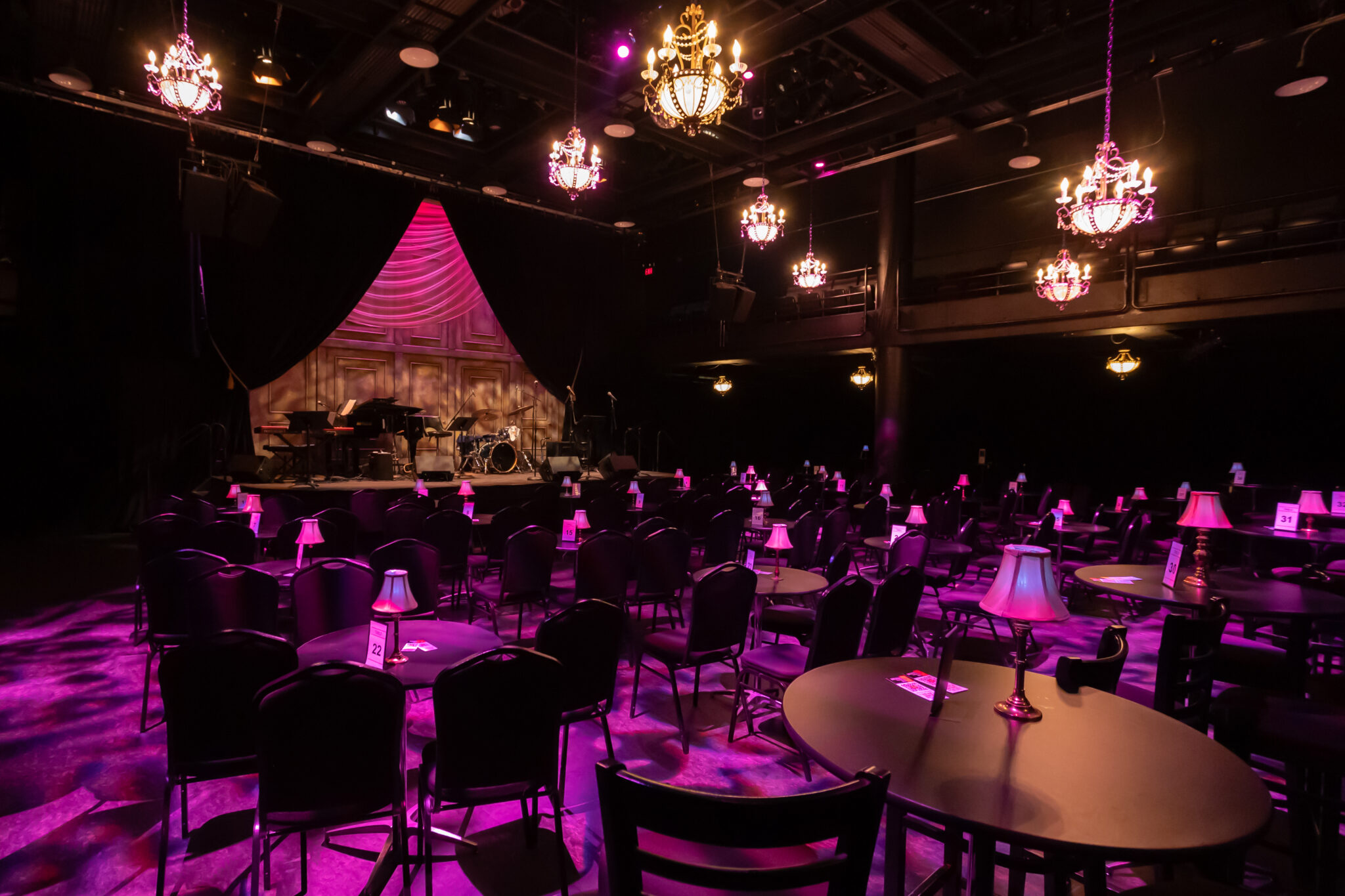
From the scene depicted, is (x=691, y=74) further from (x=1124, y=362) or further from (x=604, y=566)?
(x=1124, y=362)

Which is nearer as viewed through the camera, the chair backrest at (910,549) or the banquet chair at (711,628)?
the banquet chair at (711,628)

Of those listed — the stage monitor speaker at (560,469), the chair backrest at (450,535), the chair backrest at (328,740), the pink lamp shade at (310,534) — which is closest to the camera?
the chair backrest at (328,740)

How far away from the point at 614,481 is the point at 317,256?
5.73 meters

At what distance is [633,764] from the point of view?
3457mm

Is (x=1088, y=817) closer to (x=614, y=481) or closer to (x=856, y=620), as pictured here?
(x=856, y=620)

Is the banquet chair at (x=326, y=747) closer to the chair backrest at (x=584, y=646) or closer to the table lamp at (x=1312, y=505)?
the chair backrest at (x=584, y=646)

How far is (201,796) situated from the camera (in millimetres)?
3053

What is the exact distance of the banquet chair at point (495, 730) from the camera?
2309 millimetres

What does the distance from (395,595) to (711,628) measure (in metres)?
1.80

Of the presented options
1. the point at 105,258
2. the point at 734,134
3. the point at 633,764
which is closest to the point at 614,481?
the point at 734,134

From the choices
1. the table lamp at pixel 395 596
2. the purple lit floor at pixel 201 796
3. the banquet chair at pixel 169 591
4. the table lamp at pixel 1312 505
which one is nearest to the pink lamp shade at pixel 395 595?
the table lamp at pixel 395 596

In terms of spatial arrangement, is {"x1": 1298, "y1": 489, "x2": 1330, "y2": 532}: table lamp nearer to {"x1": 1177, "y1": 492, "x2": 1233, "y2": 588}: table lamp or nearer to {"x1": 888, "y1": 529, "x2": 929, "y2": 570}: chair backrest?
{"x1": 1177, "y1": 492, "x2": 1233, "y2": 588}: table lamp

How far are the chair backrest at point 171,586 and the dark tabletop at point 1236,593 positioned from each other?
5.04m

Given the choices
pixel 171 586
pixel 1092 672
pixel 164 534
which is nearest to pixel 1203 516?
pixel 1092 672
